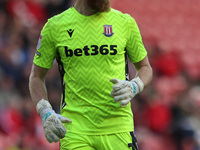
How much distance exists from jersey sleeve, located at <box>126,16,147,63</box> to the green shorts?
0.72 m

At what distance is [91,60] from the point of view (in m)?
4.23

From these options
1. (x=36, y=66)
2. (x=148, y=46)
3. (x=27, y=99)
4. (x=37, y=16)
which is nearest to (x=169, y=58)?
(x=148, y=46)

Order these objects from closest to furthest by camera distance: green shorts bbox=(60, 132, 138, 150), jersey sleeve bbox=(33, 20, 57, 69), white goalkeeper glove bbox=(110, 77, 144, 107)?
white goalkeeper glove bbox=(110, 77, 144, 107), green shorts bbox=(60, 132, 138, 150), jersey sleeve bbox=(33, 20, 57, 69)

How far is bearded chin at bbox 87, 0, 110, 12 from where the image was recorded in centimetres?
425

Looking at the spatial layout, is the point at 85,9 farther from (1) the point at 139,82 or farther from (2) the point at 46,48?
(1) the point at 139,82

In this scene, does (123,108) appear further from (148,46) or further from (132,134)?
(148,46)

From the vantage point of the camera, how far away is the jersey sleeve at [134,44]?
4371 millimetres

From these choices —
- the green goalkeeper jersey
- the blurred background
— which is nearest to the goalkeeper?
the green goalkeeper jersey

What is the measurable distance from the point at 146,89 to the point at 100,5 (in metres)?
6.05

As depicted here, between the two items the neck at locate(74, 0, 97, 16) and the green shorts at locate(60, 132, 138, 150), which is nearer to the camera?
the green shorts at locate(60, 132, 138, 150)

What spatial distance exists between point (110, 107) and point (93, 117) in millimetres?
166

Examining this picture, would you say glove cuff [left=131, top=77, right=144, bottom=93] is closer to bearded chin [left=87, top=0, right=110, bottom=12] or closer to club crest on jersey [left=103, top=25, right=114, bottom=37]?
club crest on jersey [left=103, top=25, right=114, bottom=37]

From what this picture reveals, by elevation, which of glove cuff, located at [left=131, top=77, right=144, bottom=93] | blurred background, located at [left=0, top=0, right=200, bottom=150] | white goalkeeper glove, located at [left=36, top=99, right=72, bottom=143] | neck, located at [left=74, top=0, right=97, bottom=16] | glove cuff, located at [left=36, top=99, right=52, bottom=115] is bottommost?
blurred background, located at [left=0, top=0, right=200, bottom=150]

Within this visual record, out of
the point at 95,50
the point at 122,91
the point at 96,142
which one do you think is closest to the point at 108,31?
the point at 95,50
